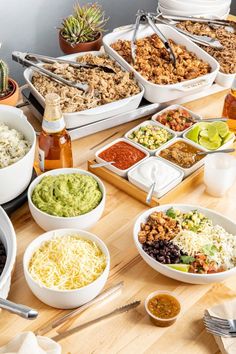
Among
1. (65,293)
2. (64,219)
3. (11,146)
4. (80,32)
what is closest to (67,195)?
(64,219)

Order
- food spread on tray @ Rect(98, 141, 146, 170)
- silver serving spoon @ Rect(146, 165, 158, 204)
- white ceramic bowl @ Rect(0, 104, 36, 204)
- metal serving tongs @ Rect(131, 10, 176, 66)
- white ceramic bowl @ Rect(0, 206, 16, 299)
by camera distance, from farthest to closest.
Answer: metal serving tongs @ Rect(131, 10, 176, 66) → food spread on tray @ Rect(98, 141, 146, 170) → silver serving spoon @ Rect(146, 165, 158, 204) → white ceramic bowl @ Rect(0, 104, 36, 204) → white ceramic bowl @ Rect(0, 206, 16, 299)

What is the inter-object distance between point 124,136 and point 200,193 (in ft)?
1.20

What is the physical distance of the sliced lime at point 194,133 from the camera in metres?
2.11

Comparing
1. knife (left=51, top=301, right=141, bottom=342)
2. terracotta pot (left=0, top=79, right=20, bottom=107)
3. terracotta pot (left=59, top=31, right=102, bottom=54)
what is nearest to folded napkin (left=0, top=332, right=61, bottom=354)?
knife (left=51, top=301, right=141, bottom=342)

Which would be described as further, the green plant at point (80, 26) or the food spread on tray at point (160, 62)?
the green plant at point (80, 26)

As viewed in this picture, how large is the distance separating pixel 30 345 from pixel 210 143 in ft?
3.69

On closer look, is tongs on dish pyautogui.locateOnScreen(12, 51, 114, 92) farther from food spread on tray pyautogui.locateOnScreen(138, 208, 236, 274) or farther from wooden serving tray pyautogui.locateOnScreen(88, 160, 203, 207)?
food spread on tray pyautogui.locateOnScreen(138, 208, 236, 274)

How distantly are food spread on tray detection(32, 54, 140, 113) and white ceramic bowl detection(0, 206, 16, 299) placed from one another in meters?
0.62

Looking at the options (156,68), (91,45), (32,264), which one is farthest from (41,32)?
(32,264)

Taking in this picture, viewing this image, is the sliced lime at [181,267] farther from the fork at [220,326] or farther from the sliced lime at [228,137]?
the sliced lime at [228,137]

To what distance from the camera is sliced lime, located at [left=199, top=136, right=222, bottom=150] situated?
208 centimetres

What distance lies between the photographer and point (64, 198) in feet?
5.59

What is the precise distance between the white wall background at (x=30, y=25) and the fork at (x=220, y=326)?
6.88 ft

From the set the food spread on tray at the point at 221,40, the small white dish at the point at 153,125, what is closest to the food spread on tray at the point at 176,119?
the small white dish at the point at 153,125
